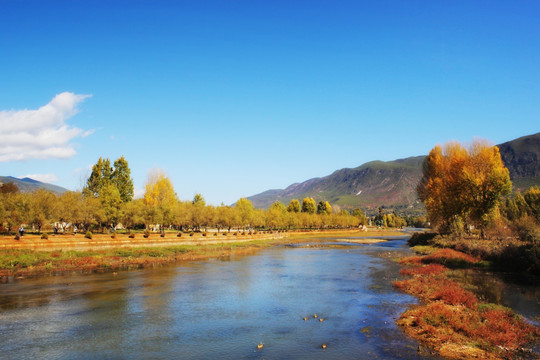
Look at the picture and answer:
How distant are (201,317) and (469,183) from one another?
5420 cm

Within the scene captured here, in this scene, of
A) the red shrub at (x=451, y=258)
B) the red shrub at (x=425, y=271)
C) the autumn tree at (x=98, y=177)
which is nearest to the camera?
the red shrub at (x=425, y=271)

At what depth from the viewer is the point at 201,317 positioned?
23.0 metres

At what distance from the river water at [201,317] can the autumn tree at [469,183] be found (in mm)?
31307

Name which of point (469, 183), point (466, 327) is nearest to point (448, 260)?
point (469, 183)

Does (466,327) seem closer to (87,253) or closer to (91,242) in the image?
(87,253)

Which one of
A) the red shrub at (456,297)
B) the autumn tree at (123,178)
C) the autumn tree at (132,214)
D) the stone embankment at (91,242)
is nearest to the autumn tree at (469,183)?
the red shrub at (456,297)

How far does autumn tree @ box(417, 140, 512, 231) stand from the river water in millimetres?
31307

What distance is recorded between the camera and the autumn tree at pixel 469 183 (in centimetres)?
5750

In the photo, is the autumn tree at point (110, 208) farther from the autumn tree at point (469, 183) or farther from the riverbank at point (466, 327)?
the autumn tree at point (469, 183)

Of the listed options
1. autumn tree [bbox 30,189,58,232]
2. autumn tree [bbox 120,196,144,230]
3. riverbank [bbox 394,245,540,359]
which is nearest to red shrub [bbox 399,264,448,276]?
riverbank [bbox 394,245,540,359]

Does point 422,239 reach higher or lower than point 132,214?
lower

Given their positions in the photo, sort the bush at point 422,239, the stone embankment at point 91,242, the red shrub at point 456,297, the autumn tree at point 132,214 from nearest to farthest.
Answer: the red shrub at point 456,297 → the stone embankment at point 91,242 → the autumn tree at point 132,214 → the bush at point 422,239

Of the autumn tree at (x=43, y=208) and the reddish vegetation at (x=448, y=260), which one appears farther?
the autumn tree at (x=43, y=208)

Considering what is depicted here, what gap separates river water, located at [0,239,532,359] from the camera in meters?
17.0
